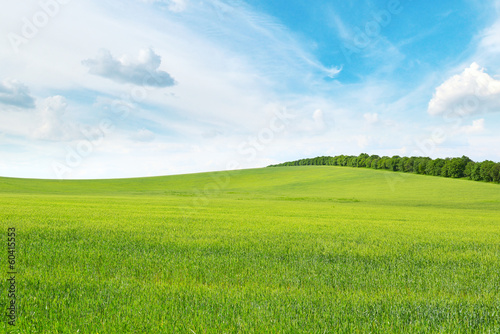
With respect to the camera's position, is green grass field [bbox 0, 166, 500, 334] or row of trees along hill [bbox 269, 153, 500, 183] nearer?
green grass field [bbox 0, 166, 500, 334]

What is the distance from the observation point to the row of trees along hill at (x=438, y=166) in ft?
297

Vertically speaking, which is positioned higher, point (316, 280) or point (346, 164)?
point (346, 164)

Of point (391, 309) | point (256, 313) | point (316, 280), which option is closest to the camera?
point (256, 313)

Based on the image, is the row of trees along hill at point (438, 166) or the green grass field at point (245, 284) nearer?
the green grass field at point (245, 284)

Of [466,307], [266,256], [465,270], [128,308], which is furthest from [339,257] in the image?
[128,308]

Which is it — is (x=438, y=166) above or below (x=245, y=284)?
above

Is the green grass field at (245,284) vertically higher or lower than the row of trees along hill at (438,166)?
lower

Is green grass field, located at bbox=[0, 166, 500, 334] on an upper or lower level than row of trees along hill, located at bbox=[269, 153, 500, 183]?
lower

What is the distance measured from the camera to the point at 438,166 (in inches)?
4129

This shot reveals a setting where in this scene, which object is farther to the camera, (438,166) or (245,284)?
(438,166)

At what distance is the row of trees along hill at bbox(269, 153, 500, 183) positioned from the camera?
9044 cm

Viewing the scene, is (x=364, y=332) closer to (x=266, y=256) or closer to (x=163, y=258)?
(x=266, y=256)

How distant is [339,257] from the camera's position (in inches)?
336

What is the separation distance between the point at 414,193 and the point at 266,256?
67053 millimetres
